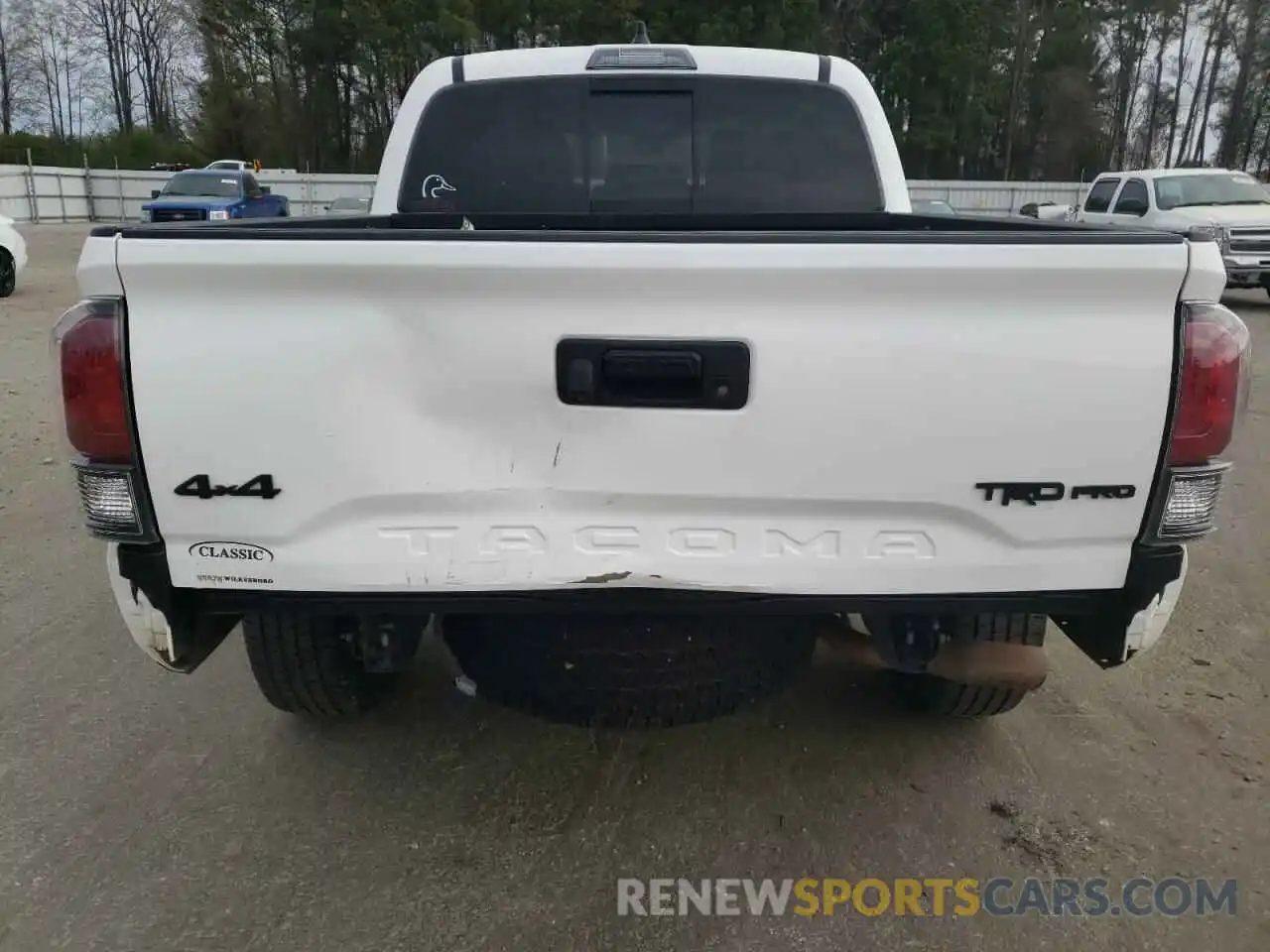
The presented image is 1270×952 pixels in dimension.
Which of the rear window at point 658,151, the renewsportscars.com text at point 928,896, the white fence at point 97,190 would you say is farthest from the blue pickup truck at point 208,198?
the renewsportscars.com text at point 928,896

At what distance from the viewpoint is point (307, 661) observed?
299 centimetres

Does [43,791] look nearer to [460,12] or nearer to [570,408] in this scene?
[570,408]

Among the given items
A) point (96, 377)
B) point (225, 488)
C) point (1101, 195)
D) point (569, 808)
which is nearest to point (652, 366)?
point (225, 488)

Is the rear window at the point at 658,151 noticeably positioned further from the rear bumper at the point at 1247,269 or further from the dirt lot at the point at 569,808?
the rear bumper at the point at 1247,269

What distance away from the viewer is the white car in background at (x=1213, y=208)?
1495cm

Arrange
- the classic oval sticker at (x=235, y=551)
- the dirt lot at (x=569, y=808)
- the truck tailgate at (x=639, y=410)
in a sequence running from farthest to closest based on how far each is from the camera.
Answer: the dirt lot at (x=569, y=808), the classic oval sticker at (x=235, y=551), the truck tailgate at (x=639, y=410)

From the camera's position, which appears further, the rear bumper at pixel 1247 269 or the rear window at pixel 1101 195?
the rear window at pixel 1101 195

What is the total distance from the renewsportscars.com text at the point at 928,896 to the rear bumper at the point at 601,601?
776 mm

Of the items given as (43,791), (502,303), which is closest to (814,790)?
(502,303)

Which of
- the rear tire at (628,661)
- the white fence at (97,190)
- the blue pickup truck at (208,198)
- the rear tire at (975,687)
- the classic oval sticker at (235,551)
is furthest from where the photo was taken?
the white fence at (97,190)

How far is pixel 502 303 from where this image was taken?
210 centimetres

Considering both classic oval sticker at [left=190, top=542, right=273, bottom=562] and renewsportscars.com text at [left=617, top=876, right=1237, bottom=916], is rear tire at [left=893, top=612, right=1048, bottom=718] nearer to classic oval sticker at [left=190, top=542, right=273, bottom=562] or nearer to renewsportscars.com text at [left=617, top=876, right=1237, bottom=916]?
renewsportscars.com text at [left=617, top=876, right=1237, bottom=916]

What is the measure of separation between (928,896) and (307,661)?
1.84m

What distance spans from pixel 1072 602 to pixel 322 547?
168cm
